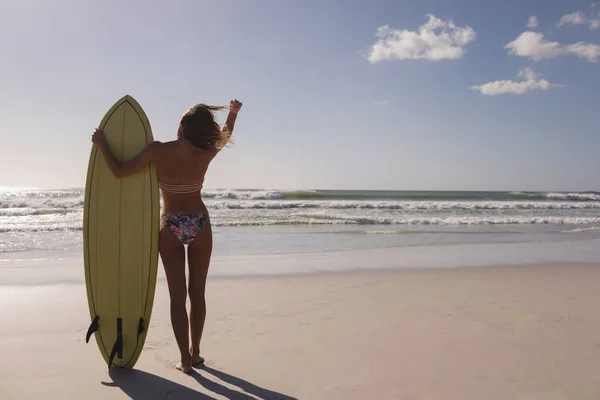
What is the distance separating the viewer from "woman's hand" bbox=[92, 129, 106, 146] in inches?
112

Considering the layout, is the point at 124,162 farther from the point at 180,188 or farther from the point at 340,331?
the point at 340,331

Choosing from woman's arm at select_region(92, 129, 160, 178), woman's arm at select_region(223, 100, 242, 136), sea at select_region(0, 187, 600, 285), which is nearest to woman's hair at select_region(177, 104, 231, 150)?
woman's arm at select_region(92, 129, 160, 178)

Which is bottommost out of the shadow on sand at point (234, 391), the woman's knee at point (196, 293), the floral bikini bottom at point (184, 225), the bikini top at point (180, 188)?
the shadow on sand at point (234, 391)

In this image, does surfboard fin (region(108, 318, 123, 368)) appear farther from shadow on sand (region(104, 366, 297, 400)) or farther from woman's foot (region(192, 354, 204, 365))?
woman's foot (region(192, 354, 204, 365))

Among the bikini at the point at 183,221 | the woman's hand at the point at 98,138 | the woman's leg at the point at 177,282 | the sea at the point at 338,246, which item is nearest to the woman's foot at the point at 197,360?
the woman's leg at the point at 177,282

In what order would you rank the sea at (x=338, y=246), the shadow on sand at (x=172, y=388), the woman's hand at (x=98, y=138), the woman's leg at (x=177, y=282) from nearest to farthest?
the shadow on sand at (x=172, y=388)
the woman's leg at (x=177, y=282)
the woman's hand at (x=98, y=138)
the sea at (x=338, y=246)

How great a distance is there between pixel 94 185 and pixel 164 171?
0.52 metres

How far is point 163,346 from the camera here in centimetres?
324

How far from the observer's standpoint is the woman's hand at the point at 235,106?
3.05 metres

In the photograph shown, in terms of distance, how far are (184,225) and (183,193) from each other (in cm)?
19

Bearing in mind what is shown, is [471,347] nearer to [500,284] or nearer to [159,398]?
[159,398]

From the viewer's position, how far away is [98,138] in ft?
9.35

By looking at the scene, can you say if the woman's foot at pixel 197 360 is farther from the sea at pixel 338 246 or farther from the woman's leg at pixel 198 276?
the sea at pixel 338 246

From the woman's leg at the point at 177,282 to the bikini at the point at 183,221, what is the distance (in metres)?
0.04
